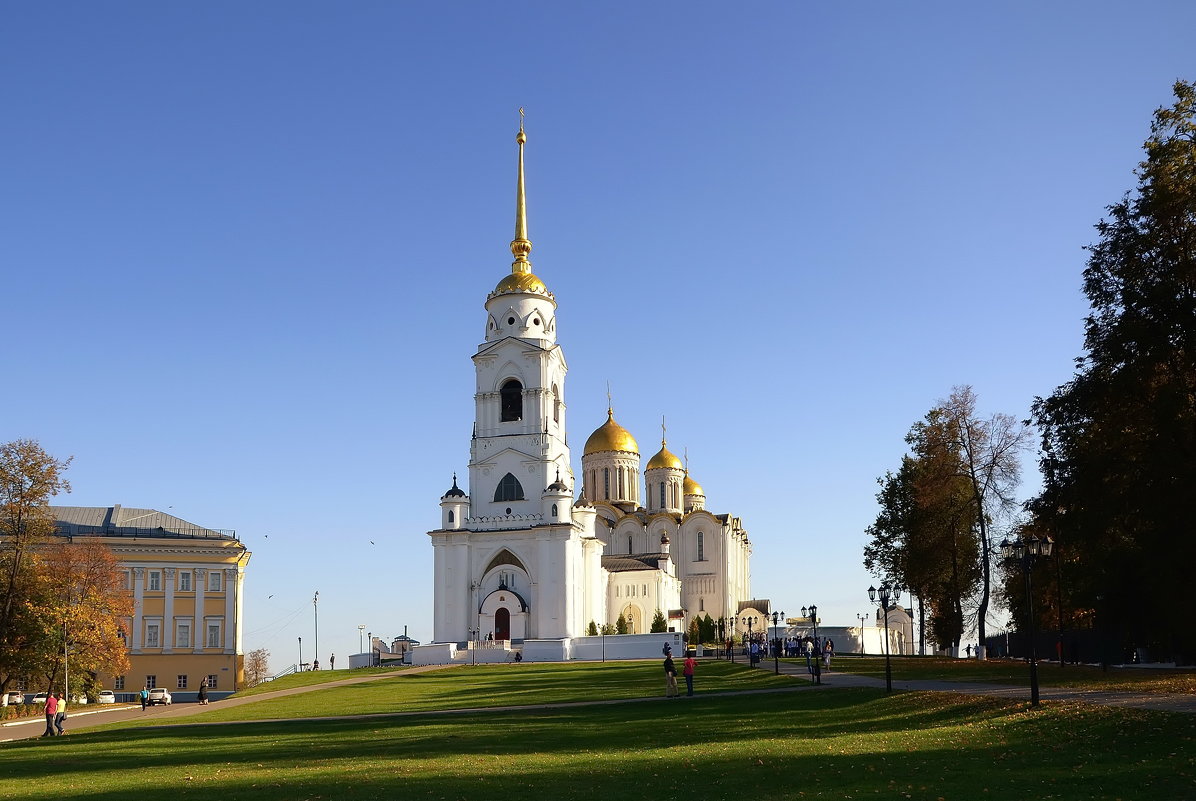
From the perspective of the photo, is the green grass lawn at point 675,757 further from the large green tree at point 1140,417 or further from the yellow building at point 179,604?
the yellow building at point 179,604

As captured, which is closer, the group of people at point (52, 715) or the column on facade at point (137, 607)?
the group of people at point (52, 715)

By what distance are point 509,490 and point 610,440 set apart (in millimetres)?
27454

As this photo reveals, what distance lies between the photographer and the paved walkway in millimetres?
23047

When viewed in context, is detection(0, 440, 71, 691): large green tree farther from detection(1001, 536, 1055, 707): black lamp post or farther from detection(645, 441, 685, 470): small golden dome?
detection(645, 441, 685, 470): small golden dome

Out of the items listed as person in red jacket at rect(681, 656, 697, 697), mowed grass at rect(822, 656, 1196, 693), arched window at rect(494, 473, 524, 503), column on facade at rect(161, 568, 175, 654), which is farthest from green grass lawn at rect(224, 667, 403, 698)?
mowed grass at rect(822, 656, 1196, 693)

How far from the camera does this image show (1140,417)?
3016 cm

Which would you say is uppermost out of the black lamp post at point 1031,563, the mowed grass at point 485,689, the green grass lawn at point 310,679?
the black lamp post at point 1031,563

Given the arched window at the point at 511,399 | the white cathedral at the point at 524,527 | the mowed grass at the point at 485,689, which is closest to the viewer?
the mowed grass at the point at 485,689

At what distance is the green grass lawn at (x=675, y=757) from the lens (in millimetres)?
15414

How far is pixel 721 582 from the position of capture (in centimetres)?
10462

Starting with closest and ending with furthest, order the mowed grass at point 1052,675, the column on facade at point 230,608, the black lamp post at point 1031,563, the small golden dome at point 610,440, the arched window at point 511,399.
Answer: the black lamp post at point 1031,563
the mowed grass at point 1052,675
the column on facade at point 230,608
the arched window at point 511,399
the small golden dome at point 610,440

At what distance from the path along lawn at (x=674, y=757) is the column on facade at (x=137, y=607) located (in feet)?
147

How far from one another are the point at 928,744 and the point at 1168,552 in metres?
12.3

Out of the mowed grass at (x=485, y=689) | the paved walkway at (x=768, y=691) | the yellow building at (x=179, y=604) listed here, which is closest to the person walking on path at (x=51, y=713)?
the paved walkway at (x=768, y=691)
